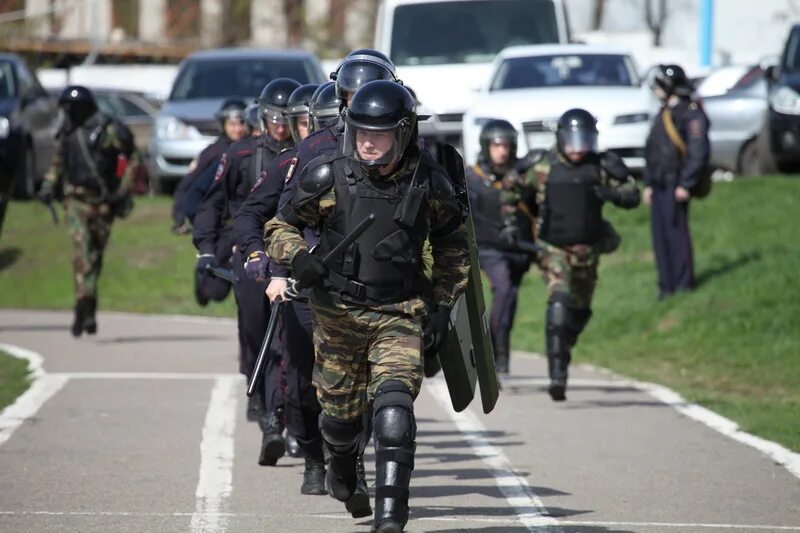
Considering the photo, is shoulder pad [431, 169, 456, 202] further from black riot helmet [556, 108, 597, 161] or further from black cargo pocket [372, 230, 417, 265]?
black riot helmet [556, 108, 597, 161]

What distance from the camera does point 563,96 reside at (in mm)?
20141

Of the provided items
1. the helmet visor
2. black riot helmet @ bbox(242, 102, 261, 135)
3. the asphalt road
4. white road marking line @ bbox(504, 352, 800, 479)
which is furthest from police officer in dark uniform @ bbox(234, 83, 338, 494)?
white road marking line @ bbox(504, 352, 800, 479)

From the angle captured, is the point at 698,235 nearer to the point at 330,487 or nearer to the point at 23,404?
the point at 23,404

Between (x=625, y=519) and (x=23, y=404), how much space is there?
16.7ft

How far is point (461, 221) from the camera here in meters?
7.13

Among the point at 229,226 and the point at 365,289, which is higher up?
the point at 365,289

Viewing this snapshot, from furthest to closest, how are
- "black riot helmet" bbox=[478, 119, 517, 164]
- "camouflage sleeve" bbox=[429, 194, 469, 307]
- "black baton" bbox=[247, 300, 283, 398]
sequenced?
1. "black riot helmet" bbox=[478, 119, 517, 164]
2. "black baton" bbox=[247, 300, 283, 398]
3. "camouflage sleeve" bbox=[429, 194, 469, 307]

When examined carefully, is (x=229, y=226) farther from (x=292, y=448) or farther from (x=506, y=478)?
(x=506, y=478)

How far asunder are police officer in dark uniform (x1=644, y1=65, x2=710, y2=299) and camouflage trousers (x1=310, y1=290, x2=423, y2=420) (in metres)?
10.1

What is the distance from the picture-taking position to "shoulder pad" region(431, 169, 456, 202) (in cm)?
698

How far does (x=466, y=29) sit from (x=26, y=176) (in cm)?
574

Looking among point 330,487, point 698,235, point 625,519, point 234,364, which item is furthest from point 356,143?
point 698,235

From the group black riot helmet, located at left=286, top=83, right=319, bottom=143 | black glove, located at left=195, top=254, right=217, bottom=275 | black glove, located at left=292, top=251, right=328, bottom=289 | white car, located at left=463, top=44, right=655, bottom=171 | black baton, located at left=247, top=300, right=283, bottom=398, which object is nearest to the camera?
black glove, located at left=292, top=251, right=328, bottom=289

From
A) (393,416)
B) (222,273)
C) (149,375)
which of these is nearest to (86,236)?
(149,375)
